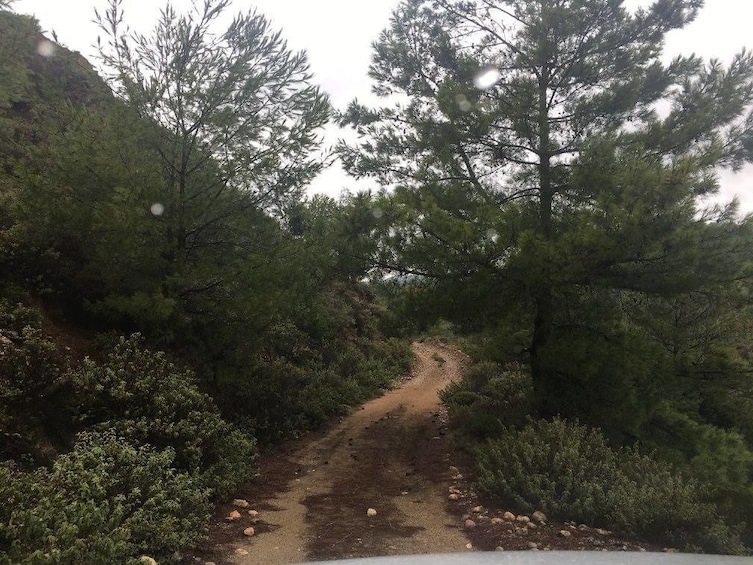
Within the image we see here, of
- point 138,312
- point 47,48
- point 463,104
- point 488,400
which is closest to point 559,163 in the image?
point 463,104

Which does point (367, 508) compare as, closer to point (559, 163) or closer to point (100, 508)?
point (100, 508)

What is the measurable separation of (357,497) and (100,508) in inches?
164

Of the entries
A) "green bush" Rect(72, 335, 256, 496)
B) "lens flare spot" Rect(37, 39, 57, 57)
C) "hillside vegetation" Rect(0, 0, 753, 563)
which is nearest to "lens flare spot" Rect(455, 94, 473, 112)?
"hillside vegetation" Rect(0, 0, 753, 563)

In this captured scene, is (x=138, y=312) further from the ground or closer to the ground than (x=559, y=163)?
closer to the ground

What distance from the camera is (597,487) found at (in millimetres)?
6391

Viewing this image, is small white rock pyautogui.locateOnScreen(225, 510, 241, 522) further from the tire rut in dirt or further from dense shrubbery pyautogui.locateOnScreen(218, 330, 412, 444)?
dense shrubbery pyautogui.locateOnScreen(218, 330, 412, 444)

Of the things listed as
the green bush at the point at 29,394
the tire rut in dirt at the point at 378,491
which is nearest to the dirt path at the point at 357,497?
the tire rut in dirt at the point at 378,491

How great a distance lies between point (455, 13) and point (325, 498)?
35.0ft

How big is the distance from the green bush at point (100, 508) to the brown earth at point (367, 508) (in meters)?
0.44

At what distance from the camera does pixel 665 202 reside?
8.09 meters

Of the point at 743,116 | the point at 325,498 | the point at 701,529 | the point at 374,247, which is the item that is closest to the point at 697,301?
the point at 743,116

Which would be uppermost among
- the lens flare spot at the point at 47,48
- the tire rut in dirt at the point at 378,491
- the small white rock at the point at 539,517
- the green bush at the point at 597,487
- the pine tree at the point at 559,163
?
the lens flare spot at the point at 47,48

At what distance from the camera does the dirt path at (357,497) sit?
557 cm

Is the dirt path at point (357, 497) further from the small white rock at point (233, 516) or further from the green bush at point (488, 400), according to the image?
the green bush at point (488, 400)
